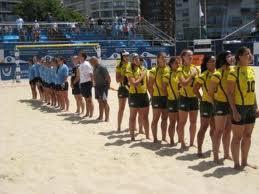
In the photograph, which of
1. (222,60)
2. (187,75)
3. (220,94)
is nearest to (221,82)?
(220,94)

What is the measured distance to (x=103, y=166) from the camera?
690 cm

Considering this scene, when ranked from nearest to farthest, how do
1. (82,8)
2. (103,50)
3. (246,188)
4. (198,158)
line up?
(246,188)
(198,158)
(103,50)
(82,8)

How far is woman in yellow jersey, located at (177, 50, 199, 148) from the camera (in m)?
7.50

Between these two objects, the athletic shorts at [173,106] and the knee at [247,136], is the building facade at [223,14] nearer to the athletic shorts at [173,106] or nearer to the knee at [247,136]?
the athletic shorts at [173,106]

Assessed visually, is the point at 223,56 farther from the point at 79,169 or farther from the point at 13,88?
the point at 13,88

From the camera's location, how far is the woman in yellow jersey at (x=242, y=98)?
20.4 ft

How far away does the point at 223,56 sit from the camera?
21.8ft

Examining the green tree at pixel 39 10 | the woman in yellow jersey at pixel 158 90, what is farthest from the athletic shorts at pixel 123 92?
the green tree at pixel 39 10

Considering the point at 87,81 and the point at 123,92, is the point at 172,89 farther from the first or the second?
the point at 87,81

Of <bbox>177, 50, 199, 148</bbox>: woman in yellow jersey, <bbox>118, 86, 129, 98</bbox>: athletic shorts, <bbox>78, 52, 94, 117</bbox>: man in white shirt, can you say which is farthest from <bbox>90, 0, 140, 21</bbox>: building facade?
<bbox>177, 50, 199, 148</bbox>: woman in yellow jersey

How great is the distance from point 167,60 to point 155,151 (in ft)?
4.97

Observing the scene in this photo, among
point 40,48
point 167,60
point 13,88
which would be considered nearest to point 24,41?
point 40,48

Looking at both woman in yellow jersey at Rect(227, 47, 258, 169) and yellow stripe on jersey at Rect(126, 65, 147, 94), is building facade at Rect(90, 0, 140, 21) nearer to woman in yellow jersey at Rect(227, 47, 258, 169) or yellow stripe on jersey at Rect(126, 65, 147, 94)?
yellow stripe on jersey at Rect(126, 65, 147, 94)

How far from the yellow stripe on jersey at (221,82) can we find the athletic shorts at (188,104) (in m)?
0.99
